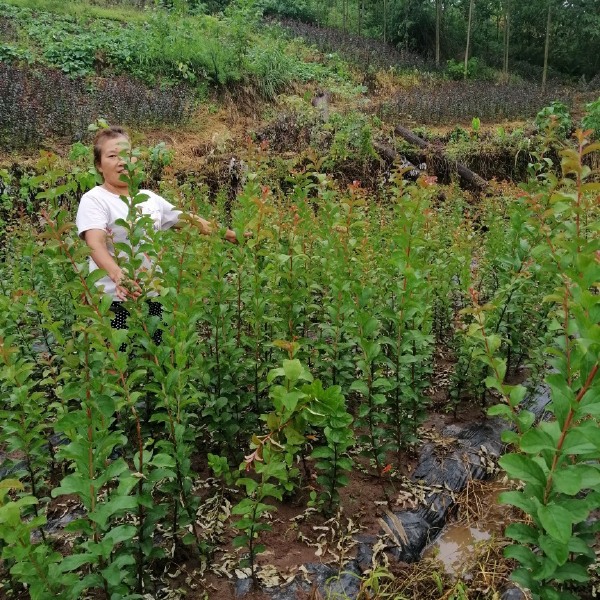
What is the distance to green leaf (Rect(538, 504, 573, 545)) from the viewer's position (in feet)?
Answer: 4.29

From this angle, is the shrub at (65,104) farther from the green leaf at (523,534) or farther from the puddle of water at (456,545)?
the green leaf at (523,534)

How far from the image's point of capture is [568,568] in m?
1.48

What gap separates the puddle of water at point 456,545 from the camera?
7.34 ft

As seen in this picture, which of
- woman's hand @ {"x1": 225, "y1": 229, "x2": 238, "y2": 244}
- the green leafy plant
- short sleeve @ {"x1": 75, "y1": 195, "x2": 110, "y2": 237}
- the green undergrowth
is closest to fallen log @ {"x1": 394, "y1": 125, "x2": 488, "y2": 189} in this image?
the green undergrowth

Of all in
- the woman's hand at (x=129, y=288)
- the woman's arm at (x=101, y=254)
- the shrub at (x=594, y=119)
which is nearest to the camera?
the woman's hand at (x=129, y=288)

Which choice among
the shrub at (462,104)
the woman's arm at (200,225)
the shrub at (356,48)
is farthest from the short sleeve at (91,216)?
the shrub at (356,48)

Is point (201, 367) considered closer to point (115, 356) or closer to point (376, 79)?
point (115, 356)

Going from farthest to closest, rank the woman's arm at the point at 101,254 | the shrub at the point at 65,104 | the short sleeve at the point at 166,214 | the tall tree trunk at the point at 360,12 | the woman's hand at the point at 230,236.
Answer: the tall tree trunk at the point at 360,12 → the shrub at the point at 65,104 → the short sleeve at the point at 166,214 → the woman's hand at the point at 230,236 → the woman's arm at the point at 101,254

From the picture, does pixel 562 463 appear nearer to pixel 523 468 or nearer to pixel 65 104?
pixel 523 468

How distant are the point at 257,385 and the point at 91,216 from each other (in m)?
1.32

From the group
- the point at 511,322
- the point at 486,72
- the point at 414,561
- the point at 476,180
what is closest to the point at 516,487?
the point at 414,561

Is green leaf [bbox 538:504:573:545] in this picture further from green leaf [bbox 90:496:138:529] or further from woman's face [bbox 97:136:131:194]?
woman's face [bbox 97:136:131:194]

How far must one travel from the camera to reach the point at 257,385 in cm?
254

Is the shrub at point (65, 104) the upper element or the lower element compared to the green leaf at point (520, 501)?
upper
